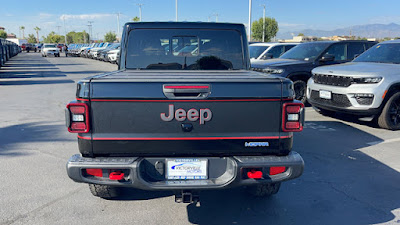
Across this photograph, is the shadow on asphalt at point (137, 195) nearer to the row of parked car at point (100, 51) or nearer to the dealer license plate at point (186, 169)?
the dealer license plate at point (186, 169)

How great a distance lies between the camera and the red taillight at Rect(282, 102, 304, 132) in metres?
2.99

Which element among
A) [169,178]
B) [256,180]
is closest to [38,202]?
[169,178]

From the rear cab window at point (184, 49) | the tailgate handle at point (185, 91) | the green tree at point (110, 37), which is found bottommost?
the tailgate handle at point (185, 91)

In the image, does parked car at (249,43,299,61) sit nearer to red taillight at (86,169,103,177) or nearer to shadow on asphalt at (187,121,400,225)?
shadow on asphalt at (187,121,400,225)

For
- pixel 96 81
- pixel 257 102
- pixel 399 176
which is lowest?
pixel 399 176

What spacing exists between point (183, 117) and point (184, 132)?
0.13 metres

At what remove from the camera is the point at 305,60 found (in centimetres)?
983

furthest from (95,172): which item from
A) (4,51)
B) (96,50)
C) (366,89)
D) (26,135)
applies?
(96,50)

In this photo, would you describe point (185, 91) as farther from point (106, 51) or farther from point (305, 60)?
point (106, 51)

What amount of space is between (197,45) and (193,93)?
1.72 metres

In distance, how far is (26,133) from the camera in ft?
Result: 22.3

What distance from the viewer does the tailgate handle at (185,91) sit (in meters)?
2.86

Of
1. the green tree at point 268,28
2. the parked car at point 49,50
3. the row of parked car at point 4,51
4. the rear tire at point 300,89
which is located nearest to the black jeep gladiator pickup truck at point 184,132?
the rear tire at point 300,89

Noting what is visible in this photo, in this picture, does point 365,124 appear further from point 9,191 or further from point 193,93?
point 9,191
